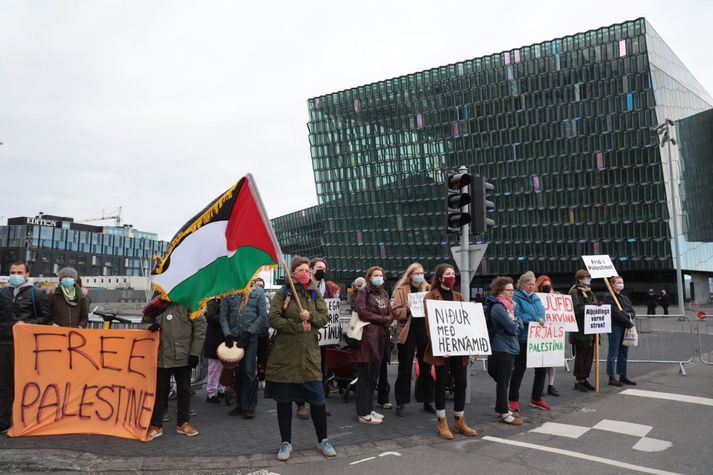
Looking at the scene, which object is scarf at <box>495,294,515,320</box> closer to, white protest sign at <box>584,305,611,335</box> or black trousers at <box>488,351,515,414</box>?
black trousers at <box>488,351,515,414</box>

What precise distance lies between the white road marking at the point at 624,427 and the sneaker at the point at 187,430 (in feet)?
15.1

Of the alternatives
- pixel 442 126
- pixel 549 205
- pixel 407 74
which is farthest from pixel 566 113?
pixel 407 74

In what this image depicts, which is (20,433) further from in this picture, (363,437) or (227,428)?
(363,437)

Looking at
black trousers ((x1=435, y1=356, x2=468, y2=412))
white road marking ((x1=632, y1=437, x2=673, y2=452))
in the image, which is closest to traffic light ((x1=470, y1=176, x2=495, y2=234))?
black trousers ((x1=435, y1=356, x2=468, y2=412))

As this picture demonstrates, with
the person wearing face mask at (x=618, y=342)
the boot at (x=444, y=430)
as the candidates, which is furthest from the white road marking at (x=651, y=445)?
the person wearing face mask at (x=618, y=342)

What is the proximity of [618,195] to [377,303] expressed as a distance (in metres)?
66.3

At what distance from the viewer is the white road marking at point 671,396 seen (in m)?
7.99

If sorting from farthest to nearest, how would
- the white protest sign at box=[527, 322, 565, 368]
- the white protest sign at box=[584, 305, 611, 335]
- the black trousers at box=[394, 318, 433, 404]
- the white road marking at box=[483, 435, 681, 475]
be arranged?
the white protest sign at box=[584, 305, 611, 335]
the white protest sign at box=[527, 322, 565, 368]
the black trousers at box=[394, 318, 433, 404]
the white road marking at box=[483, 435, 681, 475]

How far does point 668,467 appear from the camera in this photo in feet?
16.9

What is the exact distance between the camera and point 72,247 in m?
116

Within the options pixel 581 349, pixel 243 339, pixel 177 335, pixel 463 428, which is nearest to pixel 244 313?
Answer: pixel 243 339

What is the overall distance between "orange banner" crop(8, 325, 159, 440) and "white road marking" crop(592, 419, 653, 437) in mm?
5199

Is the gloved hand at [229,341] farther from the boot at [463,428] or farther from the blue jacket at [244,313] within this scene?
the boot at [463,428]

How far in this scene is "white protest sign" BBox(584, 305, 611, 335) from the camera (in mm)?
8992
